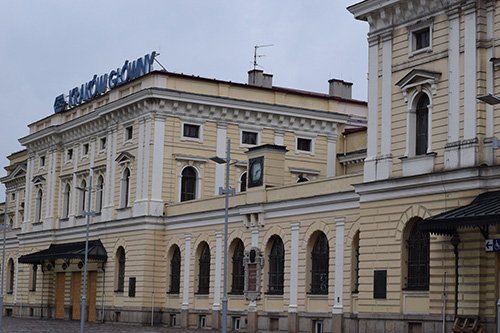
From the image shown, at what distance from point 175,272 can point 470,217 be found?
2903cm

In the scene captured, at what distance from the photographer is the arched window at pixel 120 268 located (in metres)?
59.6

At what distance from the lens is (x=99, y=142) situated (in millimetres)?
64125

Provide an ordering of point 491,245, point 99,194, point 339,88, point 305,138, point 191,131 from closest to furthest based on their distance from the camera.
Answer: point 491,245
point 191,131
point 305,138
point 99,194
point 339,88

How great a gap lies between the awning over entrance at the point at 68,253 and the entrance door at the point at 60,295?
5.41 feet

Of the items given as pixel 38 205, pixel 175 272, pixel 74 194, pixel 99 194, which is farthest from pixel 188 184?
pixel 38 205

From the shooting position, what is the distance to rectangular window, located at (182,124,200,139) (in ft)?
190

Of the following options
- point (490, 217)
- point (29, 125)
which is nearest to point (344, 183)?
point (490, 217)

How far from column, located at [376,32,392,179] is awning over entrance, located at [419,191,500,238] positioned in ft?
15.6

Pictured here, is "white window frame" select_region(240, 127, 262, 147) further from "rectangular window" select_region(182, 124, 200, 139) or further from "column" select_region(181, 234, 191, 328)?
"column" select_region(181, 234, 191, 328)

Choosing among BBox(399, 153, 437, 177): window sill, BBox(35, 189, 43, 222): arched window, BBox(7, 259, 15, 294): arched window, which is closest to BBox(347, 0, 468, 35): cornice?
BBox(399, 153, 437, 177): window sill

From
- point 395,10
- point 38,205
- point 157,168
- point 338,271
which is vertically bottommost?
point 338,271

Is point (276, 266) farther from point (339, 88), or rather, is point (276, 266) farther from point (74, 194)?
point (74, 194)

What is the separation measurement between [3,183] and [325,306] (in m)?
55.3

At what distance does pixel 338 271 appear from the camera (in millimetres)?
41531
